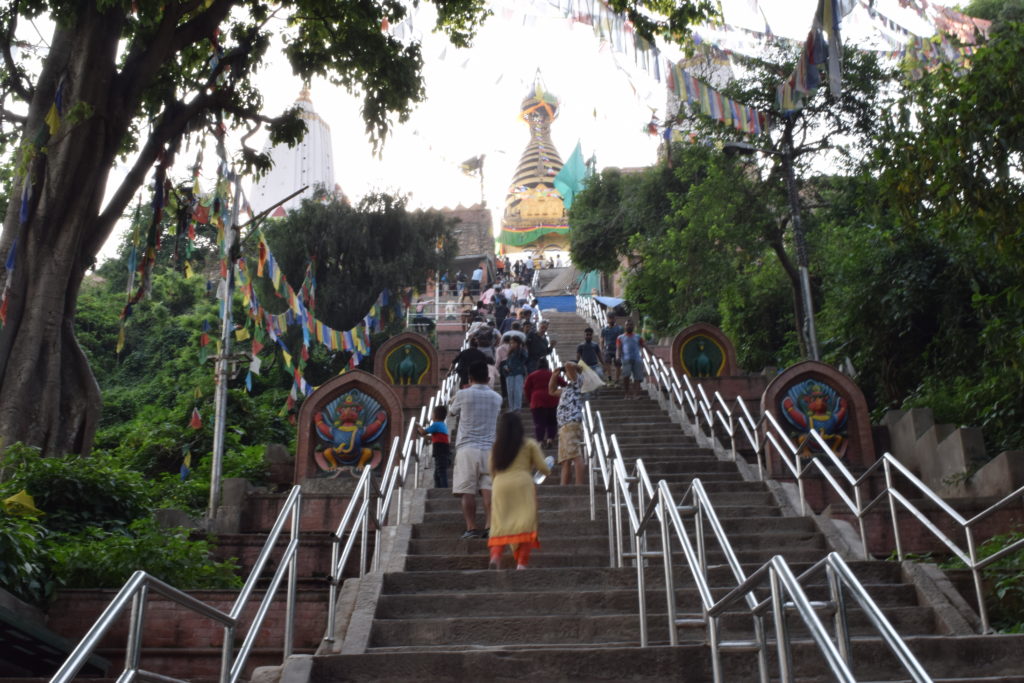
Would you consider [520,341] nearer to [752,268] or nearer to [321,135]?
[752,268]

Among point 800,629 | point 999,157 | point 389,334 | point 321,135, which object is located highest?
point 321,135

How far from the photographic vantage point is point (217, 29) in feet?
42.0

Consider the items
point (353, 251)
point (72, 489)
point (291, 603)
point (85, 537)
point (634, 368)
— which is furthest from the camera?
point (353, 251)

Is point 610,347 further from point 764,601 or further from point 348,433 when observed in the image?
point 764,601

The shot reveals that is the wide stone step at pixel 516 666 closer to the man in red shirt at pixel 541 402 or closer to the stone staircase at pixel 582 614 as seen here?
the stone staircase at pixel 582 614

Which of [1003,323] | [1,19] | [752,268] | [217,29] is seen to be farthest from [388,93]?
[752,268]

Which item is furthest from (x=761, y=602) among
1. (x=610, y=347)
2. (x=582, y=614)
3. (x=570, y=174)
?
(x=570, y=174)

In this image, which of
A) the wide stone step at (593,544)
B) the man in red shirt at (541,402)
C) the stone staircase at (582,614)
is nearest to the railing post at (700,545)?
the stone staircase at (582,614)

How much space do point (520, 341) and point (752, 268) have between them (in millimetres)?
10941

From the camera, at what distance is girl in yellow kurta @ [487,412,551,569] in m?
7.56

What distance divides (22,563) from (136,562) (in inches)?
36.0

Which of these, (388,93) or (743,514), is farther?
(388,93)

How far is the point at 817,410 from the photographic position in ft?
44.7

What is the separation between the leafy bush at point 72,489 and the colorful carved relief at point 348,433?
10.1ft
